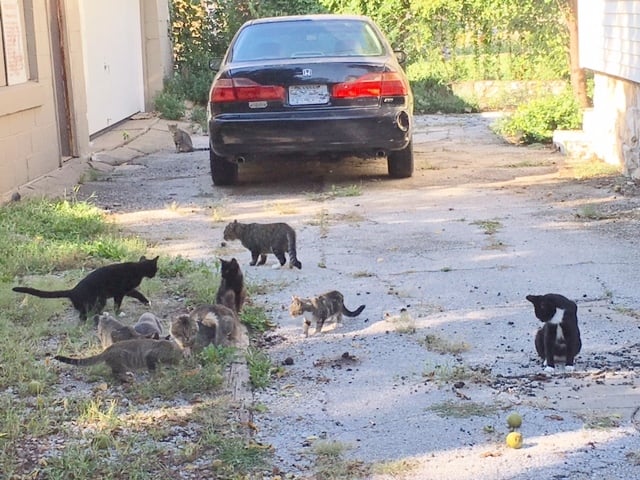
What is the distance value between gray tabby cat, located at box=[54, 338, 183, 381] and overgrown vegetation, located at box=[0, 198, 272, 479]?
52mm

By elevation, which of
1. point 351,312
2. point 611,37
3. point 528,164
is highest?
point 611,37

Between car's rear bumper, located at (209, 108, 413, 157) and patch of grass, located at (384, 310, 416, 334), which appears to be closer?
patch of grass, located at (384, 310, 416, 334)

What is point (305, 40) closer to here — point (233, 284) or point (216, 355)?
point (233, 284)

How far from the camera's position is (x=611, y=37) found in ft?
37.9

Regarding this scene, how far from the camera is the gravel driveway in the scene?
→ 161 inches

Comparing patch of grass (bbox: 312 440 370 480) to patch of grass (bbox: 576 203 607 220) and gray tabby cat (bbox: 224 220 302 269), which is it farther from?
patch of grass (bbox: 576 203 607 220)

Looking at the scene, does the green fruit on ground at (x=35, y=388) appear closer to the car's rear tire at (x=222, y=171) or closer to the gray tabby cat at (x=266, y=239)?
the gray tabby cat at (x=266, y=239)

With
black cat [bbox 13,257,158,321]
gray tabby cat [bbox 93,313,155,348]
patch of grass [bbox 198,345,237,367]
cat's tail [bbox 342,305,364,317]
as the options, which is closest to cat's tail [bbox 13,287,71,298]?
black cat [bbox 13,257,158,321]

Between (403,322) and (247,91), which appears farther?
(247,91)

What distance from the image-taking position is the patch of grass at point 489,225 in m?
8.15

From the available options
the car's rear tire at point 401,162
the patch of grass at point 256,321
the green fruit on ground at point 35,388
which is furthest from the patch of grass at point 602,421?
the car's rear tire at point 401,162

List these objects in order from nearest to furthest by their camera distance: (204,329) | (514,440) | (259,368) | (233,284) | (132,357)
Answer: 1. (514,440)
2. (132,357)
3. (259,368)
4. (204,329)
5. (233,284)

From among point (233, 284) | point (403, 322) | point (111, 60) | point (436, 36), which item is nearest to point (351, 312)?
point (403, 322)

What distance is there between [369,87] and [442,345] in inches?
194
